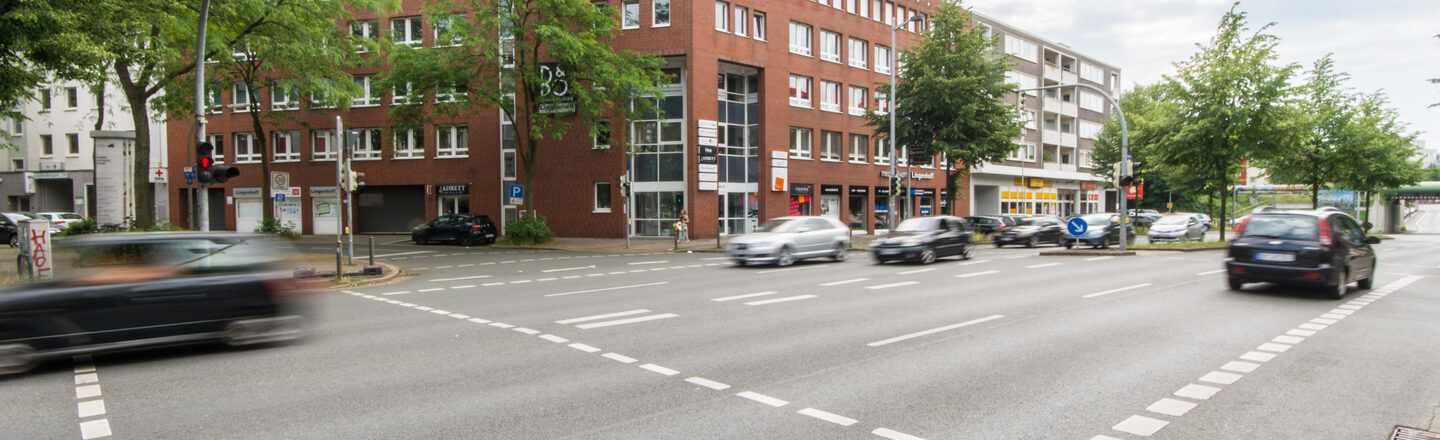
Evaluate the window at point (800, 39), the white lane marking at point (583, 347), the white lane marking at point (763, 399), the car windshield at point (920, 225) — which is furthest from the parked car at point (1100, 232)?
the white lane marking at point (763, 399)

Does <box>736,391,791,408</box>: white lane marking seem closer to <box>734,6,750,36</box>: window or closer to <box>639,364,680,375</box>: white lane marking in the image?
<box>639,364,680,375</box>: white lane marking

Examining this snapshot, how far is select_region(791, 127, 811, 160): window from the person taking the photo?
1513 inches

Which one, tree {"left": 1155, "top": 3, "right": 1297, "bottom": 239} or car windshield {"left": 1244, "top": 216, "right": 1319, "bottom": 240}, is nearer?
car windshield {"left": 1244, "top": 216, "right": 1319, "bottom": 240}

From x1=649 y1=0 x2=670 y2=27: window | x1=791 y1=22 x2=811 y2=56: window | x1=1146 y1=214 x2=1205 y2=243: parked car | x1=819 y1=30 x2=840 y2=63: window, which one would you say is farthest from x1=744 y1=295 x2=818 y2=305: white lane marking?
x1=819 y1=30 x2=840 y2=63: window

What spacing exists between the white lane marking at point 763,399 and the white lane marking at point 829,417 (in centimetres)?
24

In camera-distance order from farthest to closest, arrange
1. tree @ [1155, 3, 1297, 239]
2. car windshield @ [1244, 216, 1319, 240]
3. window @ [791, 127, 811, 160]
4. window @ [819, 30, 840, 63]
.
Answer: window @ [819, 30, 840, 63] < window @ [791, 127, 811, 160] < tree @ [1155, 3, 1297, 239] < car windshield @ [1244, 216, 1319, 240]

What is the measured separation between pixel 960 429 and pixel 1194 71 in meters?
30.0

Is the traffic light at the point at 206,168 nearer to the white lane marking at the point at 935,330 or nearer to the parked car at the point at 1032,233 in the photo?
the white lane marking at the point at 935,330

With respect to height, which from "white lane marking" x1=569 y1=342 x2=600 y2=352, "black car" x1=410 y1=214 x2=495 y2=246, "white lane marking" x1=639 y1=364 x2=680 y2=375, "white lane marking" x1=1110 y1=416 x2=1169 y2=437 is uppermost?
"black car" x1=410 y1=214 x2=495 y2=246

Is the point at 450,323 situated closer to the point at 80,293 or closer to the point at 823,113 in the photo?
the point at 80,293

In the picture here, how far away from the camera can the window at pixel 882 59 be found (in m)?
43.4

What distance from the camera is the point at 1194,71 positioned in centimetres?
2908

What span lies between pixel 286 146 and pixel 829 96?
29237 millimetres

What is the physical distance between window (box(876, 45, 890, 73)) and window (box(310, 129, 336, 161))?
29736 millimetres
